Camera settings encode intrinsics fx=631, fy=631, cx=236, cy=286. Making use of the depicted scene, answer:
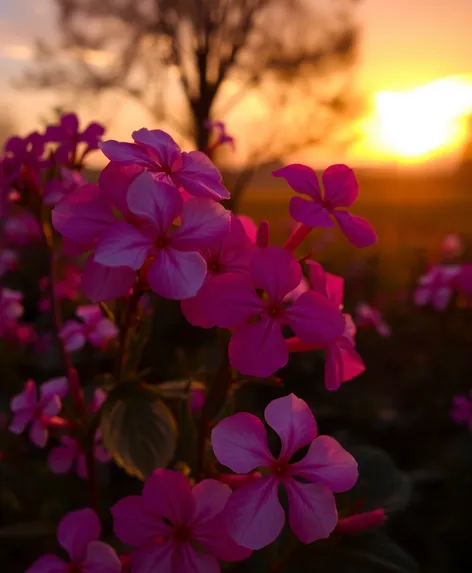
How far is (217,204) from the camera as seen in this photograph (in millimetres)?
825

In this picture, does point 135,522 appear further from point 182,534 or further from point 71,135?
point 71,135

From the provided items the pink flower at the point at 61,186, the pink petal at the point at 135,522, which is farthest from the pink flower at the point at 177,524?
the pink flower at the point at 61,186

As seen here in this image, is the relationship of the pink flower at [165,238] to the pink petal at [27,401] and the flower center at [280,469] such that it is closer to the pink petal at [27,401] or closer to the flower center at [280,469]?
the flower center at [280,469]

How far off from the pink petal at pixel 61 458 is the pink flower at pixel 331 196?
28.6 inches

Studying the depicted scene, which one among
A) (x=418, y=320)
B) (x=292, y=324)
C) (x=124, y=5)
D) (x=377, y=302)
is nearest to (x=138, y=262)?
(x=292, y=324)

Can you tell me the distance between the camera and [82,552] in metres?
0.95

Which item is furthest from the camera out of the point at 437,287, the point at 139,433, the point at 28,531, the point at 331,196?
the point at 437,287

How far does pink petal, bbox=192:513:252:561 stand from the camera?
828 mm

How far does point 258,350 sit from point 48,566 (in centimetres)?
45

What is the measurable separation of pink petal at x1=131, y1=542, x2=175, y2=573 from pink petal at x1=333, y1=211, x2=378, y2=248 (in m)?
0.51

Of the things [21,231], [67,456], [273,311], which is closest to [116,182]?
[273,311]

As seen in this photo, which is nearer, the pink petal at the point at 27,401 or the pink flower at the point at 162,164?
the pink flower at the point at 162,164

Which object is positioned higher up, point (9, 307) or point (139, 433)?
point (139, 433)

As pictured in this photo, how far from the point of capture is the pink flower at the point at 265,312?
819 millimetres
